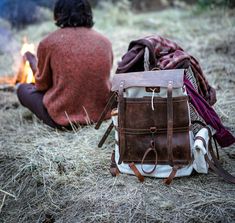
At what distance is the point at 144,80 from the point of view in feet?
8.84

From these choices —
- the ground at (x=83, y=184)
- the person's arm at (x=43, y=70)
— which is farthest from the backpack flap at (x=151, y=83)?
the person's arm at (x=43, y=70)

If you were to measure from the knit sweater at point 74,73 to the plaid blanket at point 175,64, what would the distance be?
1.83ft

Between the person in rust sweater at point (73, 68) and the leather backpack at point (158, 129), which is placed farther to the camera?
the person in rust sweater at point (73, 68)

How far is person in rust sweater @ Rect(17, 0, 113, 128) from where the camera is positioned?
360 cm

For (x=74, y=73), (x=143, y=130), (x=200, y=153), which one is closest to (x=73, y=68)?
(x=74, y=73)

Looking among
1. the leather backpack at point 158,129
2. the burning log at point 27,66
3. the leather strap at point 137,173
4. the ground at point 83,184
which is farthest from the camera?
the burning log at point 27,66

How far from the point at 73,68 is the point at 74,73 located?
42mm

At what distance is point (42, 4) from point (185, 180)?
21.8 ft

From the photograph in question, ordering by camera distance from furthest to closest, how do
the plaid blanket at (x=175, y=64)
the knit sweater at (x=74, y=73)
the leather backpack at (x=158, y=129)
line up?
the knit sweater at (x=74, y=73) < the plaid blanket at (x=175, y=64) < the leather backpack at (x=158, y=129)

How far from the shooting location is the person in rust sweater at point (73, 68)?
11.8ft

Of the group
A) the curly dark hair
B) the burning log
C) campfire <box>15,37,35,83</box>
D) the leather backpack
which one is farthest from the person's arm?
the leather backpack

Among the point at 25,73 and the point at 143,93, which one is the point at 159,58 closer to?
the point at 143,93

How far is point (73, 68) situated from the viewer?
3.60 m

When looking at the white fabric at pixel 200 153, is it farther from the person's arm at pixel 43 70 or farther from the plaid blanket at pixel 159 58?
the person's arm at pixel 43 70
